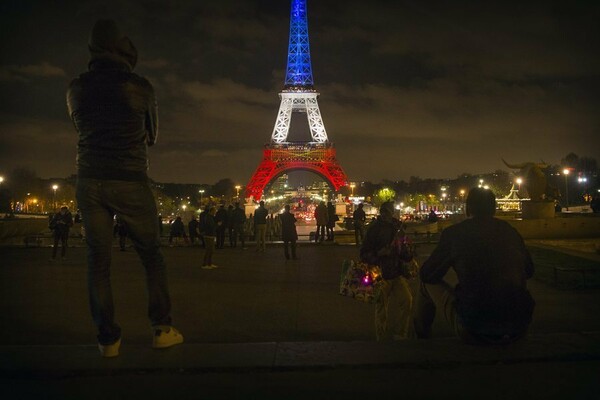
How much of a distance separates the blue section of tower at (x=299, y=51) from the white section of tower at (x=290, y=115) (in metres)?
1.84

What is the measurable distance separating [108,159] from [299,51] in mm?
87485

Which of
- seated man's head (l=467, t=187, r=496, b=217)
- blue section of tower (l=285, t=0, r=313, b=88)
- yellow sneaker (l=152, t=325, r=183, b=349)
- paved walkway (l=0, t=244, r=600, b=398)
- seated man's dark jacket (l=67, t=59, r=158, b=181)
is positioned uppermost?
blue section of tower (l=285, t=0, r=313, b=88)

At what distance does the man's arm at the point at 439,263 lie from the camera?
13.0 feet

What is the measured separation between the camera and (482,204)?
3.96 m

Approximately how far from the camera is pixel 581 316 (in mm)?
6973

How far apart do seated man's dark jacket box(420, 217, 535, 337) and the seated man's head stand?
0.06 m

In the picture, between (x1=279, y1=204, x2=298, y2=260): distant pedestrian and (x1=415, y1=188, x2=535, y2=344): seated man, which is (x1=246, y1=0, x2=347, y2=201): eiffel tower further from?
(x1=415, y1=188, x2=535, y2=344): seated man

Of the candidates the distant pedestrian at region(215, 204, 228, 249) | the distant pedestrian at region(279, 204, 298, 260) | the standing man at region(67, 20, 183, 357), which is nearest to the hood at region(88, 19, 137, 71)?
the standing man at region(67, 20, 183, 357)

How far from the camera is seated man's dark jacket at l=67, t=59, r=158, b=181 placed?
3.75m

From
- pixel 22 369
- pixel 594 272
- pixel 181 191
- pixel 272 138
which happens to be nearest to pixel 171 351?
pixel 22 369

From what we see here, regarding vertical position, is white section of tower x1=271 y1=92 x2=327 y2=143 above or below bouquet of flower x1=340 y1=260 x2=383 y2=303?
above

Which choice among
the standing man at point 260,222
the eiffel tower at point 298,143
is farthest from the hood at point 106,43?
the eiffel tower at point 298,143

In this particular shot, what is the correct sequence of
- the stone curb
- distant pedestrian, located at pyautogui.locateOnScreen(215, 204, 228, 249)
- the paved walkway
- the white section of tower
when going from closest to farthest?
the paved walkway < the stone curb < distant pedestrian, located at pyautogui.locateOnScreen(215, 204, 228, 249) < the white section of tower

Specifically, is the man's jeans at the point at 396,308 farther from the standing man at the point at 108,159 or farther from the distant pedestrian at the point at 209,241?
the distant pedestrian at the point at 209,241
